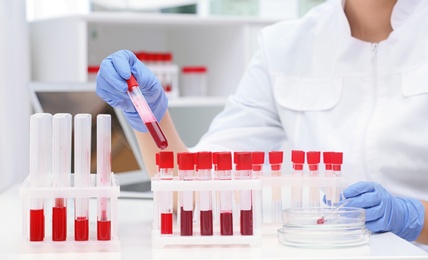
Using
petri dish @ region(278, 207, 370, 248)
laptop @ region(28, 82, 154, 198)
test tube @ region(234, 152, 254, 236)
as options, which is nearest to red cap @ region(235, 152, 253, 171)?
test tube @ region(234, 152, 254, 236)

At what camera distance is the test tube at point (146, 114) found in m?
1.15

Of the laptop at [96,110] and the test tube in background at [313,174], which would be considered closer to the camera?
the test tube in background at [313,174]

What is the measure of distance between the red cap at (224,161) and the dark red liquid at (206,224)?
0.08 meters

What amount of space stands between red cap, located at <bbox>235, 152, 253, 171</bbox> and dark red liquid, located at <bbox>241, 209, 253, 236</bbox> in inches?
2.9

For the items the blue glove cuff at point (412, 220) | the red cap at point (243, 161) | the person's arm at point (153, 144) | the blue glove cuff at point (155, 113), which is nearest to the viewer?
the red cap at point (243, 161)

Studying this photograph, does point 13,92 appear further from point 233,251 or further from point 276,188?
point 233,251

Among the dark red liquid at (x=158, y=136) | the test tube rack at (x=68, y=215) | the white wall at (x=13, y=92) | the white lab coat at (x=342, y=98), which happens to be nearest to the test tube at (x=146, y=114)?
the dark red liquid at (x=158, y=136)

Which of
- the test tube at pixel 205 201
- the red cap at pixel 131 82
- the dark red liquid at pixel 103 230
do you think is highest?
the red cap at pixel 131 82

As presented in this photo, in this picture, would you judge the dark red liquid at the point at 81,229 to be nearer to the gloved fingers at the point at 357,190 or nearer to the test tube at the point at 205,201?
the test tube at the point at 205,201

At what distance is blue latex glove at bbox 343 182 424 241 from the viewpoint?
130cm

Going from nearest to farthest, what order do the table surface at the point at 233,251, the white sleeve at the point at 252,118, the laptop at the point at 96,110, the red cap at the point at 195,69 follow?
the table surface at the point at 233,251
the white sleeve at the point at 252,118
the laptop at the point at 96,110
the red cap at the point at 195,69

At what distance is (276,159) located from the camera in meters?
1.31

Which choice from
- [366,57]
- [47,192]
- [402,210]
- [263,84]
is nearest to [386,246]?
[402,210]

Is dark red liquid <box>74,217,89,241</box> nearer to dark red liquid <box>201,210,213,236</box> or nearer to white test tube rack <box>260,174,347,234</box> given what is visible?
dark red liquid <box>201,210,213,236</box>
